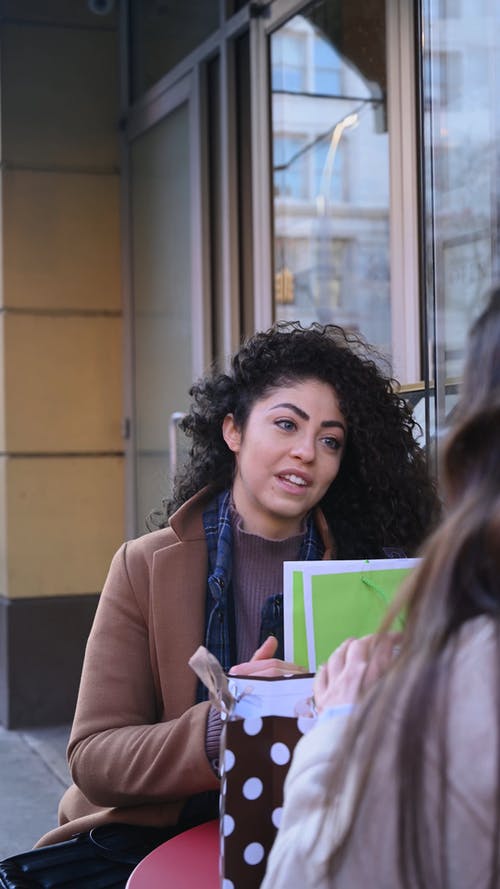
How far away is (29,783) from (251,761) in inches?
157

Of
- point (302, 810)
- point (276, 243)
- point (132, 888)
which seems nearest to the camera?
point (302, 810)

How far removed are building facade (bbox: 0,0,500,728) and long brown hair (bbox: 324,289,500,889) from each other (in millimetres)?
2919

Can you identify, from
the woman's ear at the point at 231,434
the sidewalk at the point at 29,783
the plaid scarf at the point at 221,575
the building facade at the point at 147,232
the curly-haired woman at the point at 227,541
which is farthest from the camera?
the building facade at the point at 147,232

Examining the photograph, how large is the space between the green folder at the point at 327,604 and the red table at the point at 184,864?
1.26 ft

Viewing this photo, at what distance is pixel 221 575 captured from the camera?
8.13 feet

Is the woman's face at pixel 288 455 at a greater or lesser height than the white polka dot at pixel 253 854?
greater

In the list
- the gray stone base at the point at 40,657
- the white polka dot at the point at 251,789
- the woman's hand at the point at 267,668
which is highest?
the woman's hand at the point at 267,668

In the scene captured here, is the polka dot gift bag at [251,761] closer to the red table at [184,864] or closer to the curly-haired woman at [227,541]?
the red table at [184,864]

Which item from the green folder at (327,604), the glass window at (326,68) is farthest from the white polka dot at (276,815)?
the glass window at (326,68)

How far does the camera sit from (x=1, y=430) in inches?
248

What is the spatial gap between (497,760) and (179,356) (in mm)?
4938

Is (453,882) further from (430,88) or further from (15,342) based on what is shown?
(15,342)

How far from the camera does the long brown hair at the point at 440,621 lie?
1106mm

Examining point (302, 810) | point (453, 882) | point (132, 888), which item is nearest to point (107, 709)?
point (132, 888)
